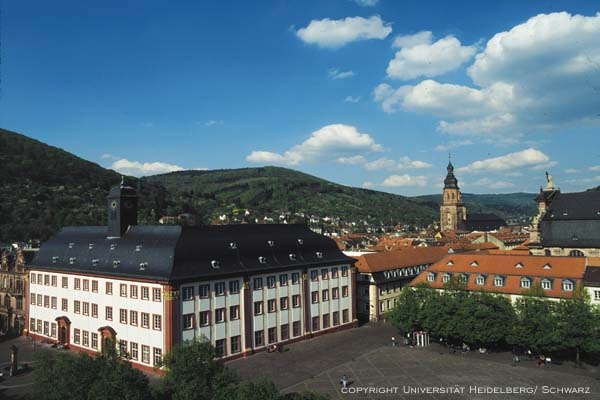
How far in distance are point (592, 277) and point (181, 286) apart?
5058cm

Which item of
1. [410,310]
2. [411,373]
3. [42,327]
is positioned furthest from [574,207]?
[42,327]

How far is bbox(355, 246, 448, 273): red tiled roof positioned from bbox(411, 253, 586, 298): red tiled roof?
39.0 ft

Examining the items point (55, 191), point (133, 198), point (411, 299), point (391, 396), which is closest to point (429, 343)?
point (411, 299)

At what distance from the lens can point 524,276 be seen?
6756cm

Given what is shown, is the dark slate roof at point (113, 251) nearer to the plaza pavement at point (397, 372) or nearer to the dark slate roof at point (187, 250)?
the dark slate roof at point (187, 250)

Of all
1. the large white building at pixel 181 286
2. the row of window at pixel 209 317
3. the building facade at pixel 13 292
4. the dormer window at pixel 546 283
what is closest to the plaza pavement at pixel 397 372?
the large white building at pixel 181 286

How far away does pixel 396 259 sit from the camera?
93312 millimetres

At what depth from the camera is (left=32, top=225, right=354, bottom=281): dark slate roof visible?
2286 inches

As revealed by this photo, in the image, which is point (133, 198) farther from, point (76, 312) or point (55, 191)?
point (55, 191)

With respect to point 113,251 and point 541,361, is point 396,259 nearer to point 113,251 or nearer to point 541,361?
point 541,361

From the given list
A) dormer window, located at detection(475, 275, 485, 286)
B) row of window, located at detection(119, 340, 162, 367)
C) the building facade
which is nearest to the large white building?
row of window, located at detection(119, 340, 162, 367)

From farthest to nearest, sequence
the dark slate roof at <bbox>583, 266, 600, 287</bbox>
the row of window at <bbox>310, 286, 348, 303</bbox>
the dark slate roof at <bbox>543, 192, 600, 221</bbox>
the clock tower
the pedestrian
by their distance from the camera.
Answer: the dark slate roof at <bbox>543, 192, 600, 221</bbox>, the row of window at <bbox>310, 286, 348, 303</bbox>, the clock tower, the dark slate roof at <bbox>583, 266, 600, 287</bbox>, the pedestrian

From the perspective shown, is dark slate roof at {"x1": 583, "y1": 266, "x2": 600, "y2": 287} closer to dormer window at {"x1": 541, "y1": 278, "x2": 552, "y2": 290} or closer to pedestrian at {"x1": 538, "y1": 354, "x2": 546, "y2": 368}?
dormer window at {"x1": 541, "y1": 278, "x2": 552, "y2": 290}

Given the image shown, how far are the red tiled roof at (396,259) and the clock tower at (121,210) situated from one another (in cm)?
3927
